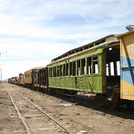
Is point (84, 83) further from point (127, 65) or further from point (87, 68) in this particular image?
point (127, 65)

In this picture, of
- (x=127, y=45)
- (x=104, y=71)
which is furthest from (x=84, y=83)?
(x=127, y=45)

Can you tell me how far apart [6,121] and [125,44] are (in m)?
5.67

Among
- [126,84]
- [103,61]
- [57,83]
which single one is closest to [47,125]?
[126,84]

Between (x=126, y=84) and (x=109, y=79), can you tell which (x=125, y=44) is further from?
(x=109, y=79)

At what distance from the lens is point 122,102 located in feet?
29.1

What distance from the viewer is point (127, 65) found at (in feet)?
23.4

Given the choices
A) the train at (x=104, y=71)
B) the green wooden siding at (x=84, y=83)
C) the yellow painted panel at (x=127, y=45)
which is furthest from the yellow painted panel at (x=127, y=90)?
the green wooden siding at (x=84, y=83)

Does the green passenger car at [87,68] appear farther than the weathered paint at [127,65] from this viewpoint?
Yes

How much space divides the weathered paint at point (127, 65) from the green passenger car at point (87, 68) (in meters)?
0.74

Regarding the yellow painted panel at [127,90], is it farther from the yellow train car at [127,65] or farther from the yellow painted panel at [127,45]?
the yellow painted panel at [127,45]

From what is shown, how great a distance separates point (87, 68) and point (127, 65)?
3114 millimetres

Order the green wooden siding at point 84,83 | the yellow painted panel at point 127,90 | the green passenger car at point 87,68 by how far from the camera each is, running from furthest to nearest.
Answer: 1. the green wooden siding at point 84,83
2. the green passenger car at point 87,68
3. the yellow painted panel at point 127,90

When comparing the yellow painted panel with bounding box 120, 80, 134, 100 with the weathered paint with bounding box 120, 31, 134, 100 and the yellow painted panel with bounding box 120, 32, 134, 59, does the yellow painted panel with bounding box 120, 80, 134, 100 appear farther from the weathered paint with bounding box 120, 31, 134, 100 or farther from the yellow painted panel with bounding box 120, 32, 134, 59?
the yellow painted panel with bounding box 120, 32, 134, 59

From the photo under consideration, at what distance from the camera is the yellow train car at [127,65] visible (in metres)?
6.89
